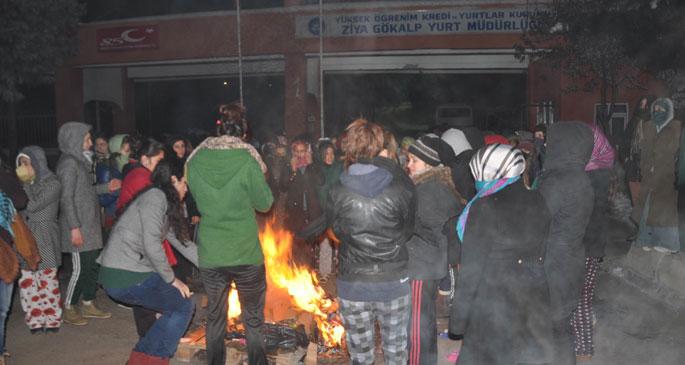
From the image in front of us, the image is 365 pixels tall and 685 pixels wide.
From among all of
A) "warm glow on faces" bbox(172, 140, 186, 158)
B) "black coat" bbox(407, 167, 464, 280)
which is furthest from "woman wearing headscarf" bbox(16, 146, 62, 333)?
"black coat" bbox(407, 167, 464, 280)

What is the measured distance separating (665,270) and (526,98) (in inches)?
503

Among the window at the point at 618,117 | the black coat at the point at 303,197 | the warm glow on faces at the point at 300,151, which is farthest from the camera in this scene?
the window at the point at 618,117

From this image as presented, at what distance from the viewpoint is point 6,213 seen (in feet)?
17.4

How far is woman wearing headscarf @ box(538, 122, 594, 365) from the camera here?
4.65m

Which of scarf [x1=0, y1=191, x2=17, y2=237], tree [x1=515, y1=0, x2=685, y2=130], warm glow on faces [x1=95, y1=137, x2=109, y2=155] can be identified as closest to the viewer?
scarf [x1=0, y1=191, x2=17, y2=237]

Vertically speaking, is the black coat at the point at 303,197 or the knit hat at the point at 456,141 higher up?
the knit hat at the point at 456,141

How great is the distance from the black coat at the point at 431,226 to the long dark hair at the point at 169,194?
5.96ft

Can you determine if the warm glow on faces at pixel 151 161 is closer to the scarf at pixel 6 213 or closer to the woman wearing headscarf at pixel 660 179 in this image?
the scarf at pixel 6 213

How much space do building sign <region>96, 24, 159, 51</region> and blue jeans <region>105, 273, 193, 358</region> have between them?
17416 mm

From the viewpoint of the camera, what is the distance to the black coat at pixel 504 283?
3.70 meters

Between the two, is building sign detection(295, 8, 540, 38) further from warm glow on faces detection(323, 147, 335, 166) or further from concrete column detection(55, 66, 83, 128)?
warm glow on faces detection(323, 147, 335, 166)

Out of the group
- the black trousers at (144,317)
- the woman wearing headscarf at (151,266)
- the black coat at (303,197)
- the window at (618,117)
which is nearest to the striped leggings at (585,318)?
the woman wearing headscarf at (151,266)

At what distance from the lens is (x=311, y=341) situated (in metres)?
6.00

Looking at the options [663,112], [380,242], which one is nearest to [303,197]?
[380,242]
